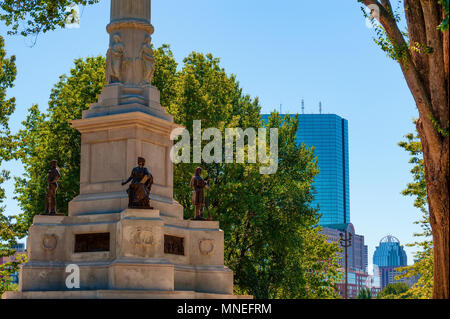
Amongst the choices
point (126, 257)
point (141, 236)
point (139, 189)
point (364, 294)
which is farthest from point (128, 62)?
point (364, 294)

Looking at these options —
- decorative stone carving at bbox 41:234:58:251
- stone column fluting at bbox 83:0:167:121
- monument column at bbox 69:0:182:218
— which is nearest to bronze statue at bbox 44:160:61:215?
monument column at bbox 69:0:182:218

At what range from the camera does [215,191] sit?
3597 centimetres

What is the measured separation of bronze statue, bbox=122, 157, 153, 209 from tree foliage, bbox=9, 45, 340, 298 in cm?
1475

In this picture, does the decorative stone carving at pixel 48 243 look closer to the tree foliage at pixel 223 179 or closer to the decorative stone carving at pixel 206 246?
the decorative stone carving at pixel 206 246

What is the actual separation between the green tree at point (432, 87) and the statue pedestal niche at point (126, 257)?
7.18m

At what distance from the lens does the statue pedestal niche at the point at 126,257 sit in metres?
18.9

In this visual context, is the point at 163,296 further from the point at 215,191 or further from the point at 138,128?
the point at 215,191

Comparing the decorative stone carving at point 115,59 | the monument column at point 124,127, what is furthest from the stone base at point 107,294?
the decorative stone carving at point 115,59

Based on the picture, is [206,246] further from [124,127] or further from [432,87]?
[432,87]

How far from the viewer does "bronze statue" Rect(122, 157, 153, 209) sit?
1964 cm

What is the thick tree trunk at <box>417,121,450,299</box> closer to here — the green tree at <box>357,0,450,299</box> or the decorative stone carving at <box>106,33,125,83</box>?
the green tree at <box>357,0,450,299</box>

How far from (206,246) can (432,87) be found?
9177mm
